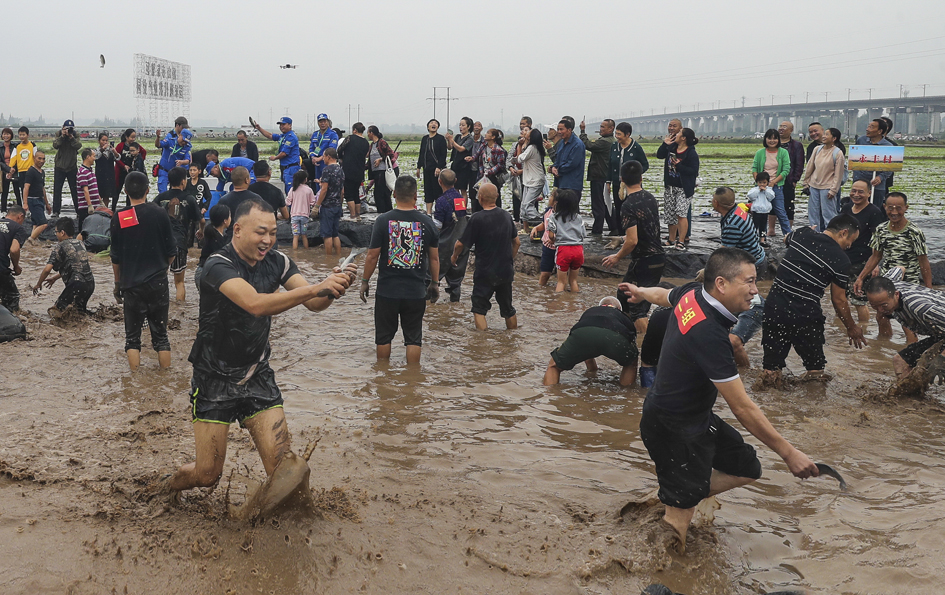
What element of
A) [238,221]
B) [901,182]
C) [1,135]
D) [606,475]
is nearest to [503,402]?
[606,475]

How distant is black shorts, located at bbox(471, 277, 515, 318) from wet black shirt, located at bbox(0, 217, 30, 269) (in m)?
5.16

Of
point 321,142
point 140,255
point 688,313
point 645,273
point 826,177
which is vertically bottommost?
point 645,273

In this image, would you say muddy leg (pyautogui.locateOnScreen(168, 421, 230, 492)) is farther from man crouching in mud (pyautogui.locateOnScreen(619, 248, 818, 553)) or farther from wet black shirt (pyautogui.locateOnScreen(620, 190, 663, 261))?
wet black shirt (pyautogui.locateOnScreen(620, 190, 663, 261))

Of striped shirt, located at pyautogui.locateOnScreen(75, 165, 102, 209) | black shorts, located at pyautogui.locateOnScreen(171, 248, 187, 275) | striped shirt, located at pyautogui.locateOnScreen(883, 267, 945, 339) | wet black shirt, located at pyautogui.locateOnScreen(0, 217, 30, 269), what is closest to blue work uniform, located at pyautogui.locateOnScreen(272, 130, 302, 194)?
striped shirt, located at pyautogui.locateOnScreen(75, 165, 102, 209)

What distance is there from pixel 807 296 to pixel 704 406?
3314 mm

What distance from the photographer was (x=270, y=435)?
3.90m

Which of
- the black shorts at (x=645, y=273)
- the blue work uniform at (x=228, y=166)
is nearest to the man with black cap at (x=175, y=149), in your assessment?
the blue work uniform at (x=228, y=166)

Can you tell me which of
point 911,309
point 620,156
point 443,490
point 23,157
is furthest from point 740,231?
point 23,157

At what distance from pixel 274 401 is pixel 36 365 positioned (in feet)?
14.7

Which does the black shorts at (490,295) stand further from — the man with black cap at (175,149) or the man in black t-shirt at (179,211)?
the man with black cap at (175,149)

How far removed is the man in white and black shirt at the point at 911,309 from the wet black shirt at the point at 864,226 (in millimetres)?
2273

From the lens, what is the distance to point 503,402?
642cm

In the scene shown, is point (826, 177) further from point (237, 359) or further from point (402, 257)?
point (237, 359)

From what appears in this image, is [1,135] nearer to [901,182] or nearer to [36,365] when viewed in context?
[36,365]
